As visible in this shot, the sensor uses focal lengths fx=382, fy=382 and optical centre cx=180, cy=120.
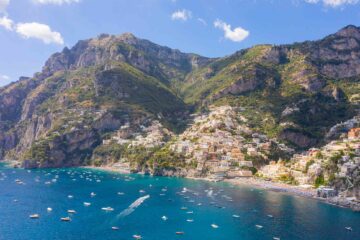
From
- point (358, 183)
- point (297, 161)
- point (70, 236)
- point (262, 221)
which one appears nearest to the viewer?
point (70, 236)

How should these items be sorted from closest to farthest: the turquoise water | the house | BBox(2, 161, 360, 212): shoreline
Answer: the turquoise water
BBox(2, 161, 360, 212): shoreline
the house

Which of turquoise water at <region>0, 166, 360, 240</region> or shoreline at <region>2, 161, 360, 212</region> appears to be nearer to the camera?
turquoise water at <region>0, 166, 360, 240</region>

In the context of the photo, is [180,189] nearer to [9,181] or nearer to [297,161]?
[297,161]

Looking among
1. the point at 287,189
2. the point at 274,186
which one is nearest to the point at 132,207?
the point at 287,189

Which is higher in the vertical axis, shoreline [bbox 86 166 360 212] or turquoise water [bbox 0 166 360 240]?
shoreline [bbox 86 166 360 212]

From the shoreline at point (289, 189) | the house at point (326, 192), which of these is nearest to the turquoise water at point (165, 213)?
the shoreline at point (289, 189)

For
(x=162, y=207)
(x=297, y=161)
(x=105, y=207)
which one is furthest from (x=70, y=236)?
(x=297, y=161)

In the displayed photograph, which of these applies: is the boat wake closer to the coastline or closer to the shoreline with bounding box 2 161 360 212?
the coastline

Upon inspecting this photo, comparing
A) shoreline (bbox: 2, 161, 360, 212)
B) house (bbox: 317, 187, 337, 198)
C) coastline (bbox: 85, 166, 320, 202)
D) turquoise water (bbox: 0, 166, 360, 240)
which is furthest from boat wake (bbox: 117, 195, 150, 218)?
house (bbox: 317, 187, 337, 198)

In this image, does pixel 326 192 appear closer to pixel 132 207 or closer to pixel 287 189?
pixel 287 189
